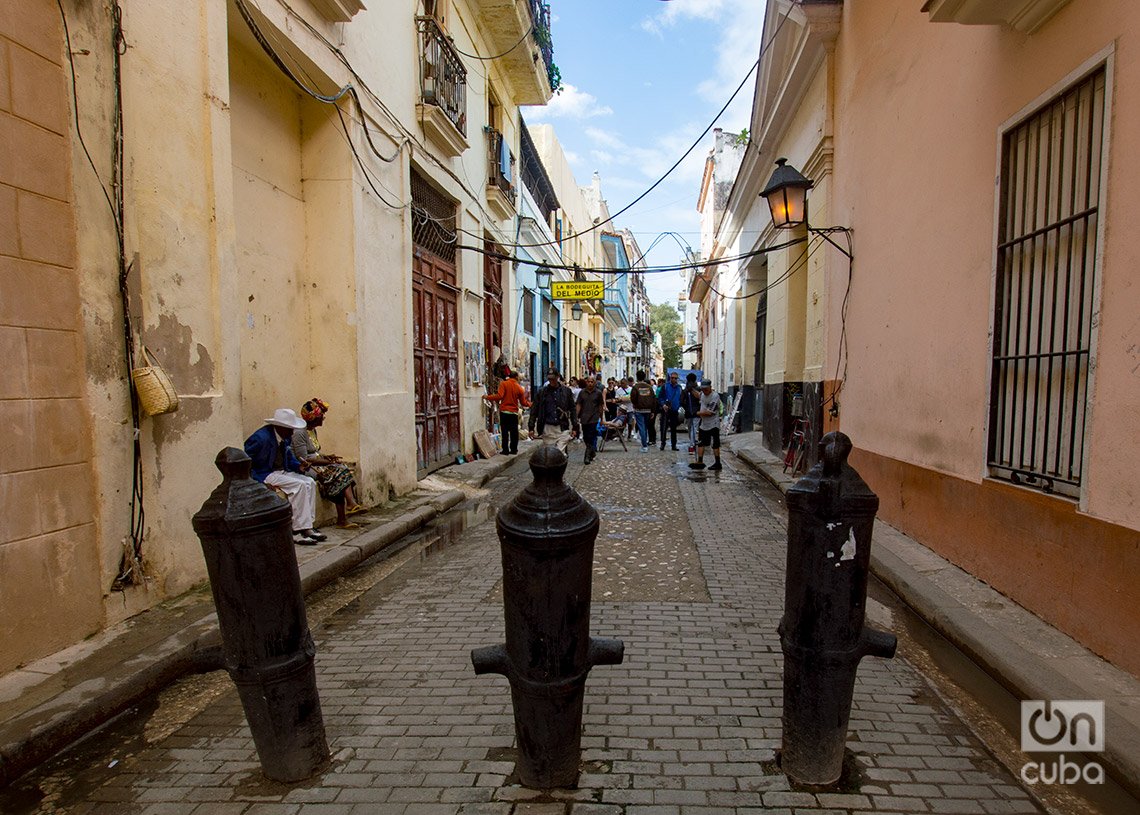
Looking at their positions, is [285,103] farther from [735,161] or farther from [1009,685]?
[735,161]

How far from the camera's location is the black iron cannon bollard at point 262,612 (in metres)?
2.42

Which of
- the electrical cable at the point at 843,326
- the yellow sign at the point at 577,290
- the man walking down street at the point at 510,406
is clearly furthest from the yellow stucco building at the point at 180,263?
the yellow sign at the point at 577,290

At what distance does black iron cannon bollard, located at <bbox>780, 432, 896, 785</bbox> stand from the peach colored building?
1.85 m

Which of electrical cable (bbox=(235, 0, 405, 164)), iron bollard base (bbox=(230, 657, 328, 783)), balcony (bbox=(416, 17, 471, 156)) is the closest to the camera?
iron bollard base (bbox=(230, 657, 328, 783))

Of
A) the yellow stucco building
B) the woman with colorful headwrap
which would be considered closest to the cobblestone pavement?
the yellow stucco building

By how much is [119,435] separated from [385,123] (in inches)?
227

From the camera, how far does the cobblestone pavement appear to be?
2455 mm

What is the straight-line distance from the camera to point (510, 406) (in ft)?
41.2

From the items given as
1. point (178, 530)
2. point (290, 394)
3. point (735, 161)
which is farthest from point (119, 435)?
point (735, 161)

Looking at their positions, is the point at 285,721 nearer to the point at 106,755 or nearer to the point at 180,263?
the point at 106,755

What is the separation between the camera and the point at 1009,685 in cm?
334

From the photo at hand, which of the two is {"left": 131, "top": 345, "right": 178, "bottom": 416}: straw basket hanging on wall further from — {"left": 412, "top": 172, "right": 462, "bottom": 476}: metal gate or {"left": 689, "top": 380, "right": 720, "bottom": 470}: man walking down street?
{"left": 689, "top": 380, "right": 720, "bottom": 470}: man walking down street

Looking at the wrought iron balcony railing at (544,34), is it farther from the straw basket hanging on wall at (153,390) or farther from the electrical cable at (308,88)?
the straw basket hanging on wall at (153,390)

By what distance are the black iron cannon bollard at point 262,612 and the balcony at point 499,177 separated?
11908 mm
